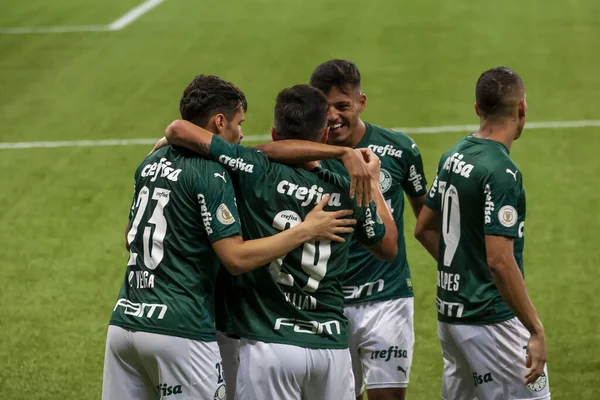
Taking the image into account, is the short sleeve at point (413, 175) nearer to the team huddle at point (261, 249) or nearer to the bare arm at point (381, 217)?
the team huddle at point (261, 249)

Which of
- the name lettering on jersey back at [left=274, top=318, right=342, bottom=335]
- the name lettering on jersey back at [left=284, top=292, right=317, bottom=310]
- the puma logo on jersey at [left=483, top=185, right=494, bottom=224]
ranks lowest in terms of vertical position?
the name lettering on jersey back at [left=274, top=318, right=342, bottom=335]

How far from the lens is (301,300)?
5168 mm

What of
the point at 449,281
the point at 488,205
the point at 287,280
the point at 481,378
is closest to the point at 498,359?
the point at 481,378

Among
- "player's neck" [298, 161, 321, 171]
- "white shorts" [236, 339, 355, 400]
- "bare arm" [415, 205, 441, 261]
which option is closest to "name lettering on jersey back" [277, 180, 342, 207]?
"player's neck" [298, 161, 321, 171]

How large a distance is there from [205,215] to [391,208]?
1.77 meters

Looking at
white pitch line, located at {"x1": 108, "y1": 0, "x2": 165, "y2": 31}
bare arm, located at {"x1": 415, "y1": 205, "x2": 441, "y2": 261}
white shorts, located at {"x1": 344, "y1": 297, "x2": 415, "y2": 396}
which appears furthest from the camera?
white pitch line, located at {"x1": 108, "y1": 0, "x2": 165, "y2": 31}

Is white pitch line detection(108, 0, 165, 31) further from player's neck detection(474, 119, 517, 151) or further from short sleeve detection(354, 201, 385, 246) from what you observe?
short sleeve detection(354, 201, 385, 246)

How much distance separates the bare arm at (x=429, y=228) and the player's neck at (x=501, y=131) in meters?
0.64

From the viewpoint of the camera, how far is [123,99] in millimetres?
15938

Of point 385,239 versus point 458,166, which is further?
point 458,166

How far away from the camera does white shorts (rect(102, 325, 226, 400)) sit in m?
5.15

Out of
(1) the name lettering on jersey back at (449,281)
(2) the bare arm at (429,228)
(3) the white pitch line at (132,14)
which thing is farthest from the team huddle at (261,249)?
(3) the white pitch line at (132,14)

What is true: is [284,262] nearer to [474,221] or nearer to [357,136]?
[474,221]

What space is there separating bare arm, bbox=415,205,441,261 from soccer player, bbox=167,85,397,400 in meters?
1.00
